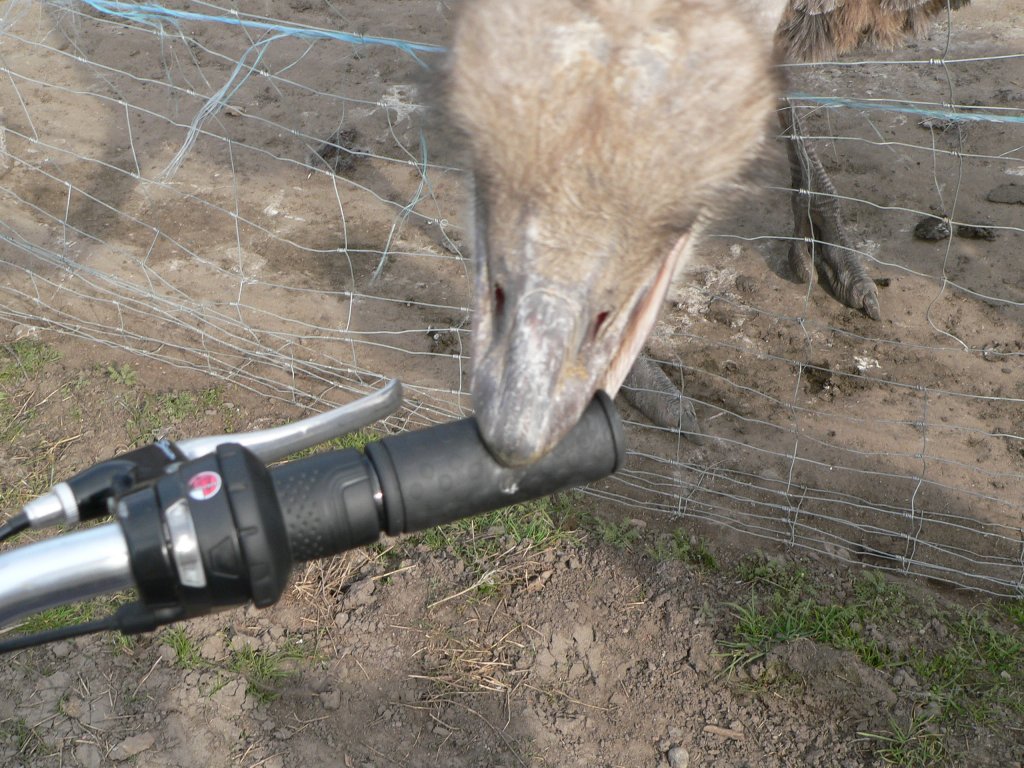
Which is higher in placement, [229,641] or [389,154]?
[389,154]

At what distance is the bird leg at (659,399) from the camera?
3.21 meters

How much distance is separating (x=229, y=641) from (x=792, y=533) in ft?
5.18

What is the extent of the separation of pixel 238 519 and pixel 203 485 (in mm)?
47

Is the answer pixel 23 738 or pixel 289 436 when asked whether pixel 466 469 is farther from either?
pixel 23 738

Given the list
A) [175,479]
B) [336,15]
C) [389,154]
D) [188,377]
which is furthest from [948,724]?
[336,15]

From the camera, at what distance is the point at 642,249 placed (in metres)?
1.46

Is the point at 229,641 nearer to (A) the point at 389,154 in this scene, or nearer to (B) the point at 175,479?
(B) the point at 175,479

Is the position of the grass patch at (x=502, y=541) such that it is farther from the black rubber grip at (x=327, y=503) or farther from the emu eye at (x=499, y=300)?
the black rubber grip at (x=327, y=503)

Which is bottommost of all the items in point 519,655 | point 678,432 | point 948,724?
point 948,724

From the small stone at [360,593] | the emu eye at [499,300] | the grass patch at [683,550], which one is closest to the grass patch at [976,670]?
the grass patch at [683,550]

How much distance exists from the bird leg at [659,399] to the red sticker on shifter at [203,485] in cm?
229

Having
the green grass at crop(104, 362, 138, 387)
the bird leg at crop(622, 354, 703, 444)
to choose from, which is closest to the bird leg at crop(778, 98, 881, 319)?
the bird leg at crop(622, 354, 703, 444)

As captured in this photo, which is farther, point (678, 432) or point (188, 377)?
point (188, 377)

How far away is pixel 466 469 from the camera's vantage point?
1.20 metres
